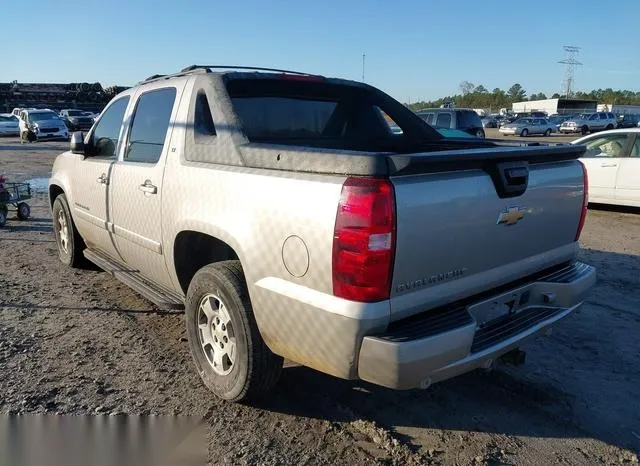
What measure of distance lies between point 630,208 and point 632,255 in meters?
3.92

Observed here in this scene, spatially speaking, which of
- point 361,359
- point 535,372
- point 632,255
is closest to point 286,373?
point 361,359

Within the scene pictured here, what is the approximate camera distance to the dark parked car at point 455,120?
60.5 ft

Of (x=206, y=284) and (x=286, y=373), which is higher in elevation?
(x=206, y=284)

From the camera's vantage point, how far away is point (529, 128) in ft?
150

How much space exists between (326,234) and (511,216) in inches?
44.5

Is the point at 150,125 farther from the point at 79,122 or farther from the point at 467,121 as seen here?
the point at 79,122

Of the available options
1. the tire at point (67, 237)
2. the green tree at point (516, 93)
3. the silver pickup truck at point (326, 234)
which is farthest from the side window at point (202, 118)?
the green tree at point (516, 93)

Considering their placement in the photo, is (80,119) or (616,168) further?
(80,119)

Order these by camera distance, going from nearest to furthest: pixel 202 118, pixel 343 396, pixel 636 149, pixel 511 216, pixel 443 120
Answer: pixel 511 216 < pixel 343 396 < pixel 202 118 < pixel 636 149 < pixel 443 120

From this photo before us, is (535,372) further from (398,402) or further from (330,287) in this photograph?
(330,287)

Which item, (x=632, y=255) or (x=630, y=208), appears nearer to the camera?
(x=632, y=255)

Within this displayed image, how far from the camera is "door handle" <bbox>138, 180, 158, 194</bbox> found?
3.83m

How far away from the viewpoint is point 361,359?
8.20 ft

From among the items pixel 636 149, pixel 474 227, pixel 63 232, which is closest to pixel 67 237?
pixel 63 232
